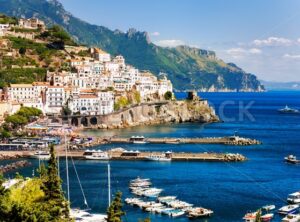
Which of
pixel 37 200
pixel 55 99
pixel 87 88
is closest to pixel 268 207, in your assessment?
pixel 37 200

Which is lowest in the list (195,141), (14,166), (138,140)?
(14,166)

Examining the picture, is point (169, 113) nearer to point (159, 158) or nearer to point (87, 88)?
point (87, 88)

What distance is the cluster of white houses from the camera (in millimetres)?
80938

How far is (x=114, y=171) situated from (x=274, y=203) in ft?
53.5

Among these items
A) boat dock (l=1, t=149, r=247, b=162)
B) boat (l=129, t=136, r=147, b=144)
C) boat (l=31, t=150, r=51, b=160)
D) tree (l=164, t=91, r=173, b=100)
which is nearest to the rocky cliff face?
tree (l=164, t=91, r=173, b=100)

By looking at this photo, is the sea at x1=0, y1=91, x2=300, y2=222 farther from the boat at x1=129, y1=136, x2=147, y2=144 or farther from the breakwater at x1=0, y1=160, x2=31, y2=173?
the boat at x1=129, y1=136, x2=147, y2=144

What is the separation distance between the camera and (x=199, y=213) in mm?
34125

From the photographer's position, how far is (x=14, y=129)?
2692 inches

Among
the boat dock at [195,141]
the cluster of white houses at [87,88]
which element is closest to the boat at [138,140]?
the boat dock at [195,141]

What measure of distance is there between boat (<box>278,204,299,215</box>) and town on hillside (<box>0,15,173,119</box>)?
4537 cm

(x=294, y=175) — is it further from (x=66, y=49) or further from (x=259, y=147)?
(x=66, y=49)

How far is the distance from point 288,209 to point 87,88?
61020 mm

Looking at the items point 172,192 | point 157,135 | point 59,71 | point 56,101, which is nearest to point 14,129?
point 56,101

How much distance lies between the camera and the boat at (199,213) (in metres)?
34.0
